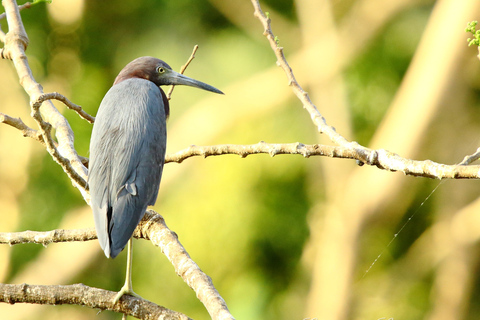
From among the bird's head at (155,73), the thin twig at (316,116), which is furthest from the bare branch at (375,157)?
the bird's head at (155,73)

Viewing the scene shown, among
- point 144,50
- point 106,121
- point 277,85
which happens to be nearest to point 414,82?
point 277,85

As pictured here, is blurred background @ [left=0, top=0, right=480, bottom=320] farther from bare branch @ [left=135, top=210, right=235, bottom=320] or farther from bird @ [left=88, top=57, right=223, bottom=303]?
bare branch @ [left=135, top=210, right=235, bottom=320]

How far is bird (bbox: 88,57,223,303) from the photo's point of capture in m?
1.98

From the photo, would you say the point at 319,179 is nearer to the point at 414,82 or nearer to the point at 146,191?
the point at 414,82

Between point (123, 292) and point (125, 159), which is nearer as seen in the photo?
point (123, 292)

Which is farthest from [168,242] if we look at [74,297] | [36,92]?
[36,92]

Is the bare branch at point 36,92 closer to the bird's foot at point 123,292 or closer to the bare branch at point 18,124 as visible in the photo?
the bare branch at point 18,124

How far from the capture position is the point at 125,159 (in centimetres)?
223

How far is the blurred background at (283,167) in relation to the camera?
246 inches

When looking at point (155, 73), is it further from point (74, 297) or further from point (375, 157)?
point (375, 157)

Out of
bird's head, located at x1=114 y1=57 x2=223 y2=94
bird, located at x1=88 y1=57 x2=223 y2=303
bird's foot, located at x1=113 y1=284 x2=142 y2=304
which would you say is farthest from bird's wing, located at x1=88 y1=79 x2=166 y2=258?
bird's head, located at x1=114 y1=57 x2=223 y2=94

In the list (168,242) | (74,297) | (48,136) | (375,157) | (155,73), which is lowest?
(74,297)

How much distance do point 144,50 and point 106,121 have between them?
544 cm

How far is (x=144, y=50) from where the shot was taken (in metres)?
7.54
